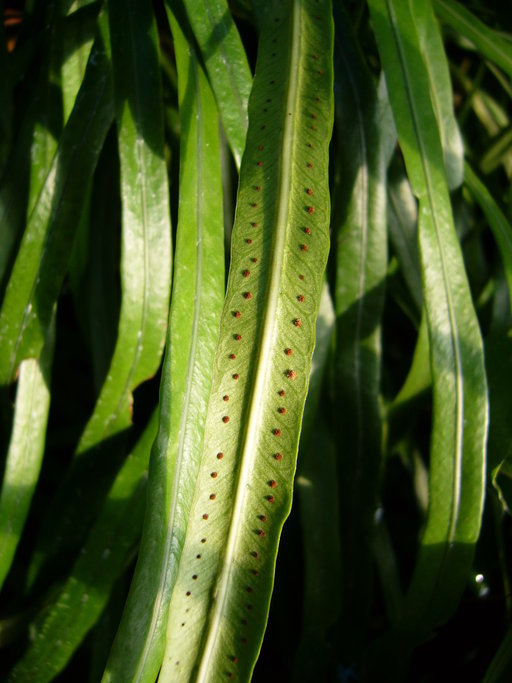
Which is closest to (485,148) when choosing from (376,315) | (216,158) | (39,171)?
(376,315)

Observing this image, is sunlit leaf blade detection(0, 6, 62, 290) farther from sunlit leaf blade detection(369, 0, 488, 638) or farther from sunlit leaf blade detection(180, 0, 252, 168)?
sunlit leaf blade detection(369, 0, 488, 638)

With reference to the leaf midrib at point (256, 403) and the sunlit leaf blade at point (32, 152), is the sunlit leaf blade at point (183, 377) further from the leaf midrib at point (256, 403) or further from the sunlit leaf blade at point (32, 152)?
the sunlit leaf blade at point (32, 152)

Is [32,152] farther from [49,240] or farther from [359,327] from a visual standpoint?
[359,327]

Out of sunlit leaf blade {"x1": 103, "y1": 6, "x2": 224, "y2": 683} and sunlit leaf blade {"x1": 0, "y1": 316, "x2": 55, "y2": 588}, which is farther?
sunlit leaf blade {"x1": 0, "y1": 316, "x2": 55, "y2": 588}

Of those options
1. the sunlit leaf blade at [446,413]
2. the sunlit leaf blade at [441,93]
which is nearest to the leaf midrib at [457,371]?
the sunlit leaf blade at [446,413]

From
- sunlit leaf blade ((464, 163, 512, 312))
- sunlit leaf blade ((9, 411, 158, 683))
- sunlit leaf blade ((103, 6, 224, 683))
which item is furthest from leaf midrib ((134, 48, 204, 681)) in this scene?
sunlit leaf blade ((464, 163, 512, 312))
